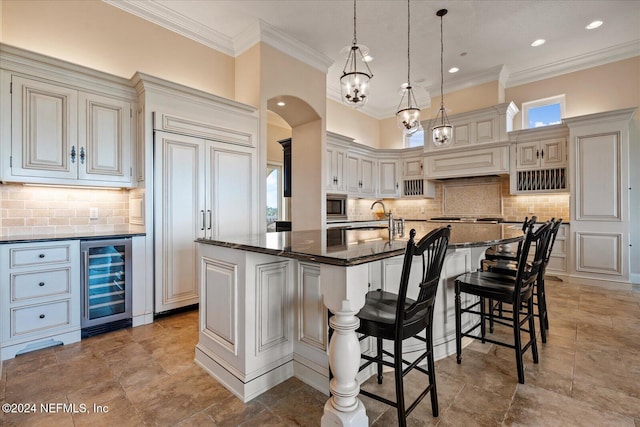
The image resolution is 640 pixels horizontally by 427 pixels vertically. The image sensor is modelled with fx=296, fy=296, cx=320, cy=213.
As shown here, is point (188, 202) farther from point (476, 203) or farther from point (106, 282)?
point (476, 203)

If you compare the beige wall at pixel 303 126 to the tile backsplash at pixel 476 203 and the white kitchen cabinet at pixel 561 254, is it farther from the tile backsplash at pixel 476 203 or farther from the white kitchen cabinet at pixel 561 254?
the white kitchen cabinet at pixel 561 254

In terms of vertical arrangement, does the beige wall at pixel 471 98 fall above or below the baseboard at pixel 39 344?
above

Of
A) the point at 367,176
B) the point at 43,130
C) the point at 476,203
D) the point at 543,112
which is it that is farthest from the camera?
the point at 367,176

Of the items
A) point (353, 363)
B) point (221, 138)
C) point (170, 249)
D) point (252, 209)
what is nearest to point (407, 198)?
point (252, 209)

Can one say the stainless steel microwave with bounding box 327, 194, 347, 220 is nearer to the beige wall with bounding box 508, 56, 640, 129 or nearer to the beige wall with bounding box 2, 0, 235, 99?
the beige wall with bounding box 2, 0, 235, 99

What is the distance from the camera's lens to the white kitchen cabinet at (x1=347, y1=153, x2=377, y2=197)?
6086mm

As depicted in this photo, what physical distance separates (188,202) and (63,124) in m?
1.28

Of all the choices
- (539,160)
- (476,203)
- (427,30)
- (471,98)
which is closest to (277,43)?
(427,30)

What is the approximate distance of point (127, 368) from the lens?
2.09 m

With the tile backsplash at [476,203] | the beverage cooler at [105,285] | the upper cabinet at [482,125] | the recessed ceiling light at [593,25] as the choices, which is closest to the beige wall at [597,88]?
the upper cabinet at [482,125]

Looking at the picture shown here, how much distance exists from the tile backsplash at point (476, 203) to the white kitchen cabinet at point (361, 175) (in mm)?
439

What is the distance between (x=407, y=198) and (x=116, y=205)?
550 cm

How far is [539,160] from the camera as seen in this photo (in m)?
4.93

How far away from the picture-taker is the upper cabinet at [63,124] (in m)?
2.52
